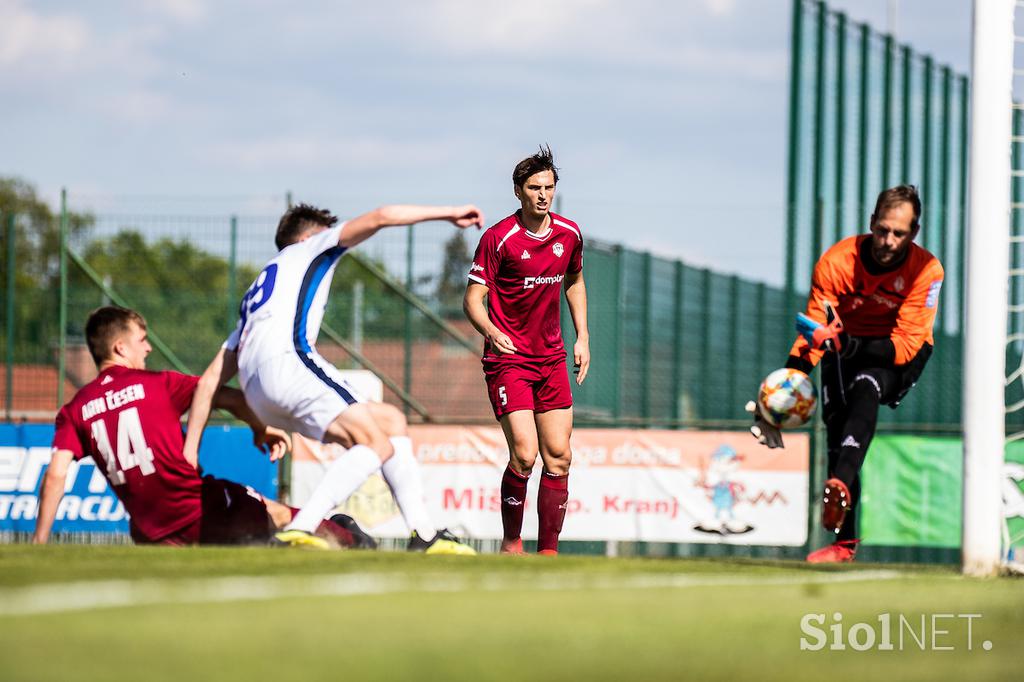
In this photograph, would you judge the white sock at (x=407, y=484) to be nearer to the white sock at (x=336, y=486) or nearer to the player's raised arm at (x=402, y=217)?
the white sock at (x=336, y=486)

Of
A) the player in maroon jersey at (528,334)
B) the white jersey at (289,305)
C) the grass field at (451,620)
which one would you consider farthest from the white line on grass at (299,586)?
the player in maroon jersey at (528,334)

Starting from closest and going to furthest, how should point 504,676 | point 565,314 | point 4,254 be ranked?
point 504,676 < point 565,314 < point 4,254

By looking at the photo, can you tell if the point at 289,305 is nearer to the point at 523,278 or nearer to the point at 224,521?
the point at 224,521

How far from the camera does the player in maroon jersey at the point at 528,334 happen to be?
7.59 metres

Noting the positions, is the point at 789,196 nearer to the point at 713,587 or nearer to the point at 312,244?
the point at 312,244

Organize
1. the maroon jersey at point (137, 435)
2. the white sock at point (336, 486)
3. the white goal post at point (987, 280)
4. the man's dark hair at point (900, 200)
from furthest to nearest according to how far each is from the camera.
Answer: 1. the man's dark hair at point (900, 200)
2. the maroon jersey at point (137, 435)
3. the white sock at point (336, 486)
4. the white goal post at point (987, 280)

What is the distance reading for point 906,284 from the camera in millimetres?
7414

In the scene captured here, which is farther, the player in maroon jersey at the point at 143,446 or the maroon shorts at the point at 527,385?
the maroon shorts at the point at 527,385

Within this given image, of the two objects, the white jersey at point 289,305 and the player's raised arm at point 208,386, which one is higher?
the white jersey at point 289,305

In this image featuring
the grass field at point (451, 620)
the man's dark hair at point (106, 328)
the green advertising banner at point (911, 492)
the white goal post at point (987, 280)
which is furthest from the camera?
the green advertising banner at point (911, 492)

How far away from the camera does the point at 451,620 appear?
3438mm

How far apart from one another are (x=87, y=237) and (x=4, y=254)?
1241mm

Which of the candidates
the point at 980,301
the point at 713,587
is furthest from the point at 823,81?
the point at 713,587

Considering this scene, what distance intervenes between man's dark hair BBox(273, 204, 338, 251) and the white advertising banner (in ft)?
22.9
